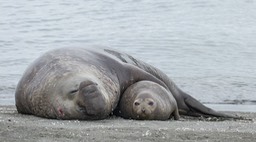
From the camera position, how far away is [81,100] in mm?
8039

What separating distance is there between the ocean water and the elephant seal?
3.90ft

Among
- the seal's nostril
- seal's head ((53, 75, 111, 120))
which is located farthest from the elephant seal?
the seal's nostril

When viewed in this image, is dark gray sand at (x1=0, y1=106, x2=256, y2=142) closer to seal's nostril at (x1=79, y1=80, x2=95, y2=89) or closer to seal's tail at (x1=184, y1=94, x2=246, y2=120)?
seal's nostril at (x1=79, y1=80, x2=95, y2=89)

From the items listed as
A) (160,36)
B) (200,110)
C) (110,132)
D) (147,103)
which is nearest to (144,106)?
(147,103)

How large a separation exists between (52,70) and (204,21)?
17614 mm

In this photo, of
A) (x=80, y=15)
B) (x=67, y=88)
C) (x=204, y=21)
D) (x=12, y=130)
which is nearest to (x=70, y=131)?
(x=12, y=130)

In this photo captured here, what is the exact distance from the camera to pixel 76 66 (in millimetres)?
8922

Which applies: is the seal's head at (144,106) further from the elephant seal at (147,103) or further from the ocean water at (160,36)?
the ocean water at (160,36)

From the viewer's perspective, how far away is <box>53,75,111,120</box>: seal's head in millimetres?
8031

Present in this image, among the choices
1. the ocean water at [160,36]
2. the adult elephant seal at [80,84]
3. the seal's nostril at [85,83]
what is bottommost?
the ocean water at [160,36]

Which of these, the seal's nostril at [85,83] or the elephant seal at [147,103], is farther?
the elephant seal at [147,103]

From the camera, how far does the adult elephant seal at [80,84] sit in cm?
815

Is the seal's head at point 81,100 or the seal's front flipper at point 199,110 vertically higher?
the seal's head at point 81,100

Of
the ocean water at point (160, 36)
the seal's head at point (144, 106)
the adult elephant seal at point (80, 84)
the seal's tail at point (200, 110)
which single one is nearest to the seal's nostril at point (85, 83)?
the adult elephant seal at point (80, 84)
